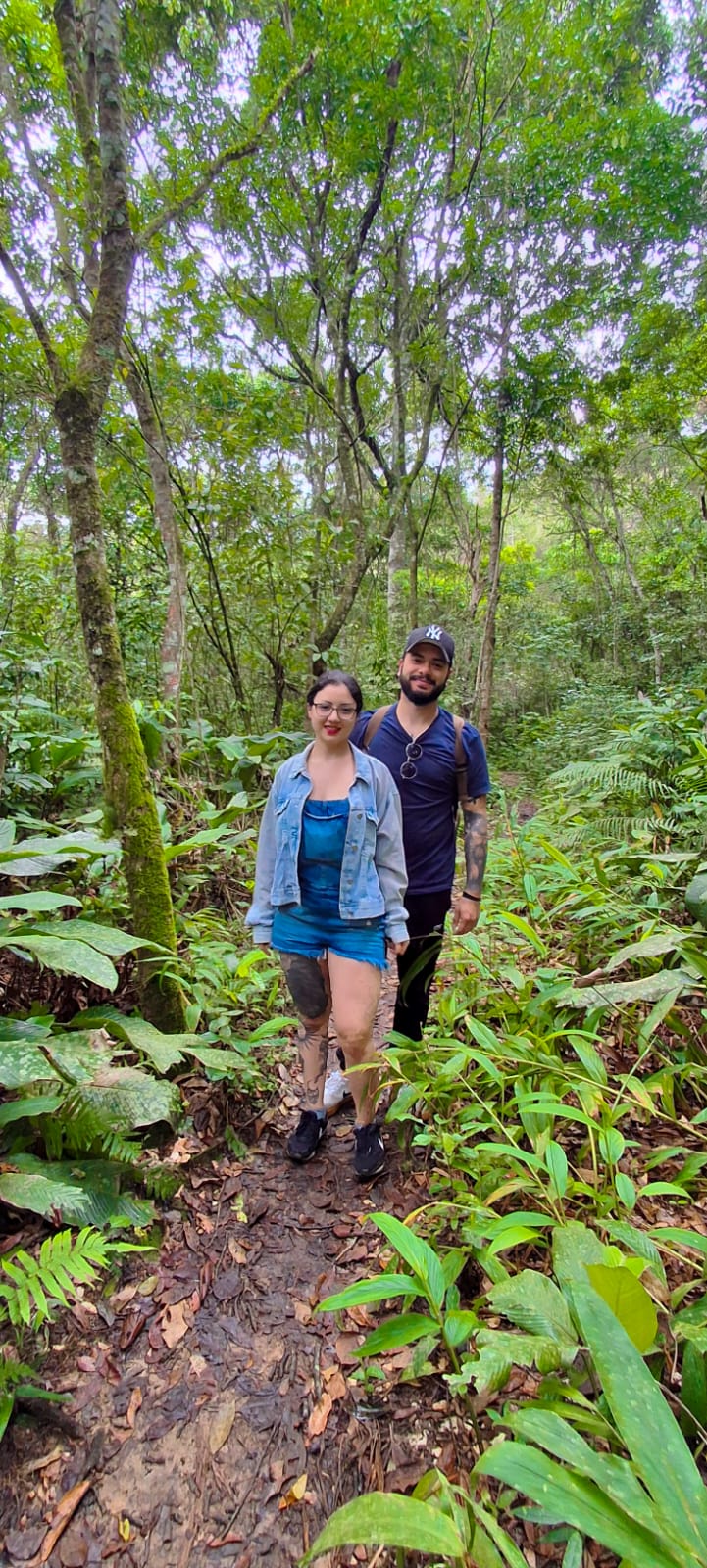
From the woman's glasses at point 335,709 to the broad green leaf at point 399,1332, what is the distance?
173 centimetres

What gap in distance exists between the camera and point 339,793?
7.81 feet

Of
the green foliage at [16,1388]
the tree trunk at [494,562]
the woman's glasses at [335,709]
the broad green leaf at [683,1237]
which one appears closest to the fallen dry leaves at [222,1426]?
the green foliage at [16,1388]

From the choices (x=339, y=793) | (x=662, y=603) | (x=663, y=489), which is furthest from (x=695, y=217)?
(x=339, y=793)

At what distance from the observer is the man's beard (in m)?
2.62

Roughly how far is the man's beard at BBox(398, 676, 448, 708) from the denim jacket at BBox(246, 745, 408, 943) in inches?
15.3

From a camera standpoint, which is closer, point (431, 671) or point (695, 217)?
point (431, 671)

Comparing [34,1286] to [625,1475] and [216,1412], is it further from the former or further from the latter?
[625,1475]

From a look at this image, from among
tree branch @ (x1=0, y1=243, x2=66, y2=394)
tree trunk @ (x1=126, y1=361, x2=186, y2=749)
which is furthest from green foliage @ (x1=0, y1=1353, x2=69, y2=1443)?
tree trunk @ (x1=126, y1=361, x2=186, y2=749)

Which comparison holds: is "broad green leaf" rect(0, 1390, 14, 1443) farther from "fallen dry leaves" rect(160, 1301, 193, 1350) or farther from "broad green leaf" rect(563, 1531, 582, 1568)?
"broad green leaf" rect(563, 1531, 582, 1568)

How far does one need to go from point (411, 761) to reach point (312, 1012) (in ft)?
3.63

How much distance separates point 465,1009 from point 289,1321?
1410mm

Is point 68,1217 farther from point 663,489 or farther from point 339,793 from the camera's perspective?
point 663,489

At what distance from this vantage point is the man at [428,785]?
2.64 meters

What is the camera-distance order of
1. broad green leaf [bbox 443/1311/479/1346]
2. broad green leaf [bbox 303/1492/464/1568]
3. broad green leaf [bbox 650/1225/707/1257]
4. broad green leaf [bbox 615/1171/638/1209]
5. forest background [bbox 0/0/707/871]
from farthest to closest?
forest background [bbox 0/0/707/871] → broad green leaf [bbox 615/1171/638/1209] → broad green leaf [bbox 650/1225/707/1257] → broad green leaf [bbox 443/1311/479/1346] → broad green leaf [bbox 303/1492/464/1568]
